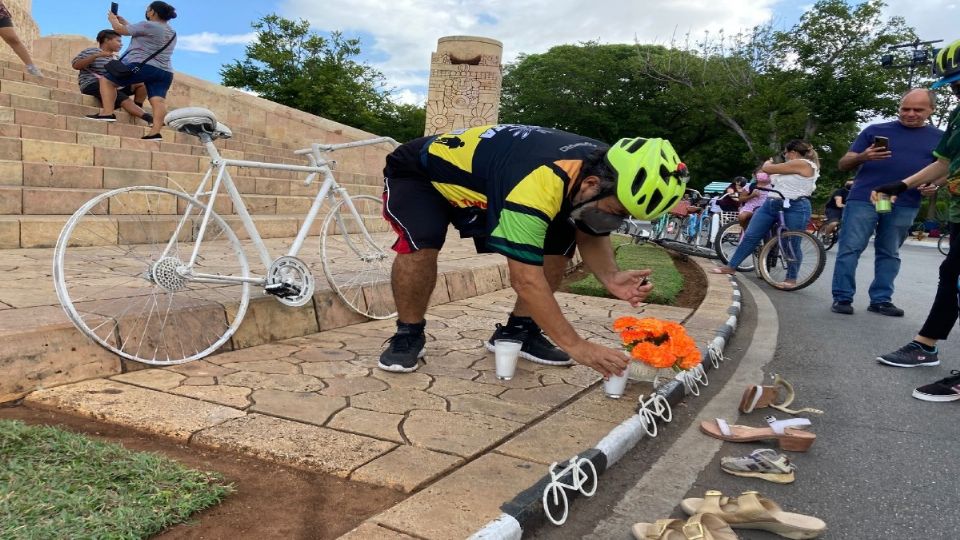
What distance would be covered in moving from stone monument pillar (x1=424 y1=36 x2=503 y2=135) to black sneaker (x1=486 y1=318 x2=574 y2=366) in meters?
11.5

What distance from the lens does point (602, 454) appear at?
2352 millimetres

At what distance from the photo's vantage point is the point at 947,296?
389 centimetres

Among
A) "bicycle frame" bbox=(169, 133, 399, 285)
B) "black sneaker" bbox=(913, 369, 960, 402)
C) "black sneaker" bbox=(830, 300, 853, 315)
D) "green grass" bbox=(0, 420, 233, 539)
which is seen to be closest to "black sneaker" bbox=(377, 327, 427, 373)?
"bicycle frame" bbox=(169, 133, 399, 285)

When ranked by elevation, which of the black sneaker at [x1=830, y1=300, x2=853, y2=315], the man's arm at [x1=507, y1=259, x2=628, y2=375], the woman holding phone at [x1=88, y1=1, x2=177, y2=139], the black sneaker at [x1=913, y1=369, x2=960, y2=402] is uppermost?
the woman holding phone at [x1=88, y1=1, x2=177, y2=139]

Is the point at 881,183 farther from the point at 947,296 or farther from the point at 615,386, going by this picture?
the point at 615,386

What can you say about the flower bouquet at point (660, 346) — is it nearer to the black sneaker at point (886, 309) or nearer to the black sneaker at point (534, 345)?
the black sneaker at point (534, 345)

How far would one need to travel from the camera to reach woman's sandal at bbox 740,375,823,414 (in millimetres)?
Answer: 3152

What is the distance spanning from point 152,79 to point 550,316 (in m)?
6.76

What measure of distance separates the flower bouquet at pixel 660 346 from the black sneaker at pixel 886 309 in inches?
150

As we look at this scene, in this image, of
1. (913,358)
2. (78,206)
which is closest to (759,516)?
(913,358)

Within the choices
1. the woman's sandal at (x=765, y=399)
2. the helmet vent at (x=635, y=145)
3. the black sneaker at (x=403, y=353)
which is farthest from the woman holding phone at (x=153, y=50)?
the woman's sandal at (x=765, y=399)

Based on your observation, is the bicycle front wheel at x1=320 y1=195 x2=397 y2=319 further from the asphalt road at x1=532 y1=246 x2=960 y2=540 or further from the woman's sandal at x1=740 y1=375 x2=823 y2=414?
the woman's sandal at x1=740 y1=375 x2=823 y2=414

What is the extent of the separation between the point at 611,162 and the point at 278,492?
165 cm

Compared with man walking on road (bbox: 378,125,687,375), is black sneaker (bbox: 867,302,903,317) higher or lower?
lower
